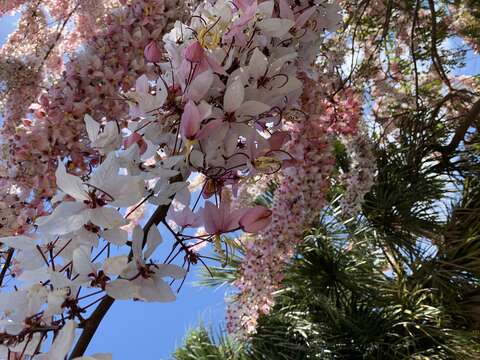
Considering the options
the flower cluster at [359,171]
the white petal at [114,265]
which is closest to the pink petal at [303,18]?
the white petal at [114,265]

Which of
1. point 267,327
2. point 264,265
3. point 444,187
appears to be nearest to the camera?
point 264,265

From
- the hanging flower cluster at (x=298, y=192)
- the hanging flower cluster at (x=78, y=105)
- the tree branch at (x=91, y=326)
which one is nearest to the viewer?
the tree branch at (x=91, y=326)

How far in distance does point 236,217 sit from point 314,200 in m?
0.87

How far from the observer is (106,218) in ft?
1.22

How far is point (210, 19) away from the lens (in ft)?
1.59

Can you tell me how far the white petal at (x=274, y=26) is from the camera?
49cm

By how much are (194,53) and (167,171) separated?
11 cm

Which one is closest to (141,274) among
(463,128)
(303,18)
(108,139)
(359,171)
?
(108,139)

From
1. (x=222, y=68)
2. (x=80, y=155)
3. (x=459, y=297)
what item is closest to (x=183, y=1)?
(x=80, y=155)

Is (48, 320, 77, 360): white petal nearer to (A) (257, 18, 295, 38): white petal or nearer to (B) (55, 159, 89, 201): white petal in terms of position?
(B) (55, 159, 89, 201): white petal

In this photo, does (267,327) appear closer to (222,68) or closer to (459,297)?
(459,297)

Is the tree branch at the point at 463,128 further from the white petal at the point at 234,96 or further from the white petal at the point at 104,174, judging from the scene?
the white petal at the point at 104,174

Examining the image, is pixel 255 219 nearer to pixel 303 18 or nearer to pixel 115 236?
pixel 115 236

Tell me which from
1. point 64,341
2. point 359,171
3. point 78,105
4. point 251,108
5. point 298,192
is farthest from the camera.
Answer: point 359,171
